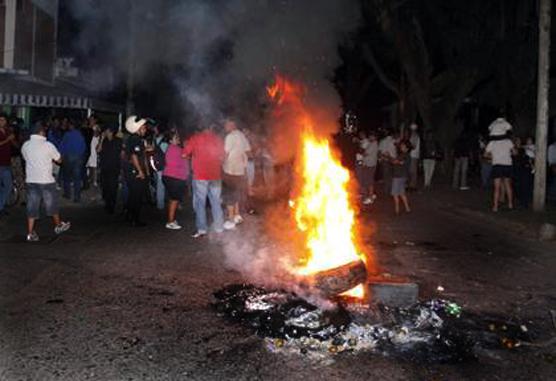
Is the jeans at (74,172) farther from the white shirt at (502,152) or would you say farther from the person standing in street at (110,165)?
the white shirt at (502,152)

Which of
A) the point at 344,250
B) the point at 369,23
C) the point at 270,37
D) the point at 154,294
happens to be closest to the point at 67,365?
the point at 154,294

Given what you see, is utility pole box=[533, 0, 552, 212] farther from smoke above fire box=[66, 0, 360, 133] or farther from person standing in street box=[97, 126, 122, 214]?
person standing in street box=[97, 126, 122, 214]

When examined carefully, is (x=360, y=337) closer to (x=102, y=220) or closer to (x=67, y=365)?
(x=67, y=365)

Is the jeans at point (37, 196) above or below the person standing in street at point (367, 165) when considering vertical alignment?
below

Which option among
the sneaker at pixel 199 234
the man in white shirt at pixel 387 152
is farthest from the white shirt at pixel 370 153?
the sneaker at pixel 199 234

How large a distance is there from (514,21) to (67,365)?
67.7 feet

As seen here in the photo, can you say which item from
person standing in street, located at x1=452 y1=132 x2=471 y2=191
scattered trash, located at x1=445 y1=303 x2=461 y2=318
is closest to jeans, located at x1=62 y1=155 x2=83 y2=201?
scattered trash, located at x1=445 y1=303 x2=461 y2=318

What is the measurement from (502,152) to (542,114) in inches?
43.5

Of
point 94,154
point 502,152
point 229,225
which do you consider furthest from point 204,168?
point 94,154

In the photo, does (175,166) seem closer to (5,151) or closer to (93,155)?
(5,151)

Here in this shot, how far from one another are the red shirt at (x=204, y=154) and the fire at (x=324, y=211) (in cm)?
144

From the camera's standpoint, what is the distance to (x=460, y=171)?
1862cm

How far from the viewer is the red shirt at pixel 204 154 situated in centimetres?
984

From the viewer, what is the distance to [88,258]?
321 inches
